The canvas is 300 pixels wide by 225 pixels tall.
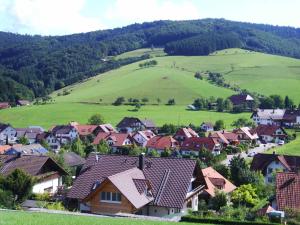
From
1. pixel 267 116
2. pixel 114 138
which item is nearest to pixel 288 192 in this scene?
pixel 114 138

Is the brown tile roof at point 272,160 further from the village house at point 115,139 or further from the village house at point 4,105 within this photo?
the village house at point 4,105

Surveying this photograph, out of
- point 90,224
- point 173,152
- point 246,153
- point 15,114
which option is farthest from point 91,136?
point 90,224

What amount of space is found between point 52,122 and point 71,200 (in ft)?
302

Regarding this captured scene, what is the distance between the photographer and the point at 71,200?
3434 centimetres

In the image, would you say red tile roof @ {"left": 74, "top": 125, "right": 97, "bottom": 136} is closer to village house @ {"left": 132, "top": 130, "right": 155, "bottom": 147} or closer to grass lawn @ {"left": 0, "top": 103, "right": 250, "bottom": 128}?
grass lawn @ {"left": 0, "top": 103, "right": 250, "bottom": 128}

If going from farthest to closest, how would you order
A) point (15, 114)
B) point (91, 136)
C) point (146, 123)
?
point (15, 114), point (146, 123), point (91, 136)

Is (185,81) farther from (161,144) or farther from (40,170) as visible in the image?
(40,170)

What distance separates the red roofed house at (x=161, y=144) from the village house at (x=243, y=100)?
51.4 meters

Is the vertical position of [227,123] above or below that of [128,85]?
below

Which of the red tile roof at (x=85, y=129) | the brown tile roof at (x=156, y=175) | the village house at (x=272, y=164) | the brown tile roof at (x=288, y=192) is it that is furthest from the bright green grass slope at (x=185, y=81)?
the brown tile roof at (x=288, y=192)

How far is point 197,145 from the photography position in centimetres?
8575

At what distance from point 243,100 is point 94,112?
140 ft

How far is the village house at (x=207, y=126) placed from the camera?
10756 cm

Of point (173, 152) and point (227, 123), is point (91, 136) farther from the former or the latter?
point (227, 123)
